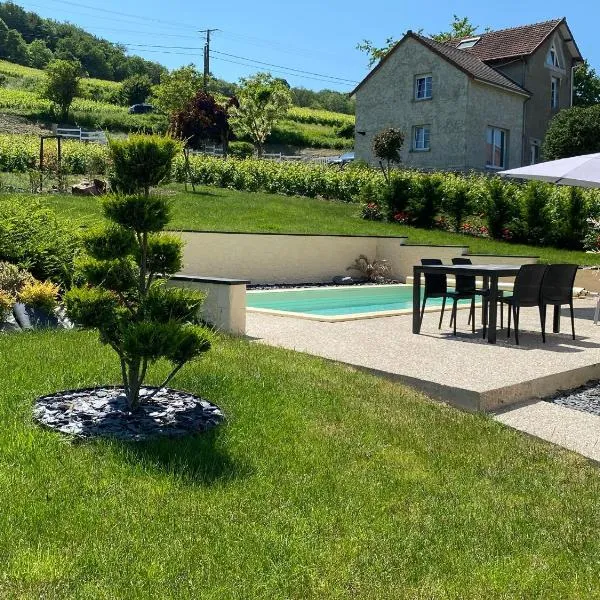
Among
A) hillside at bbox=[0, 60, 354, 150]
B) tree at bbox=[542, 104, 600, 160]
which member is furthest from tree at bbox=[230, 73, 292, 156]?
tree at bbox=[542, 104, 600, 160]

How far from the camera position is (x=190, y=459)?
415 centimetres

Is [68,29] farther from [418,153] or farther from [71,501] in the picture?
[71,501]

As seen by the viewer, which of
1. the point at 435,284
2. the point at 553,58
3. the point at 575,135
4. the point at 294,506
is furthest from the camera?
the point at 553,58

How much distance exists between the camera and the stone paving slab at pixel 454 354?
6383mm

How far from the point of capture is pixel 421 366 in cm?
707

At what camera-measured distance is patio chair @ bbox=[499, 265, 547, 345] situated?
28.7 feet

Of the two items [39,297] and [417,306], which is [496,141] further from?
[39,297]

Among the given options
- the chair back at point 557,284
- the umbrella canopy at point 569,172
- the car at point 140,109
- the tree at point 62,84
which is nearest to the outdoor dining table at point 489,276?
the chair back at point 557,284

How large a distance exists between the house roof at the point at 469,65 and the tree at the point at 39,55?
68.8 m

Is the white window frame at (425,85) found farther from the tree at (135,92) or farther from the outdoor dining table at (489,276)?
the tree at (135,92)

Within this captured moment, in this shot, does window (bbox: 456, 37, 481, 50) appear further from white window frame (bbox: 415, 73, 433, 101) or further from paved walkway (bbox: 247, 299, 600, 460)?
paved walkway (bbox: 247, 299, 600, 460)

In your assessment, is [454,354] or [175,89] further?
[175,89]

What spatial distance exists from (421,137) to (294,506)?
2988cm

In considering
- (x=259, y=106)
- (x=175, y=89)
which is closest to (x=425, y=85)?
(x=259, y=106)
